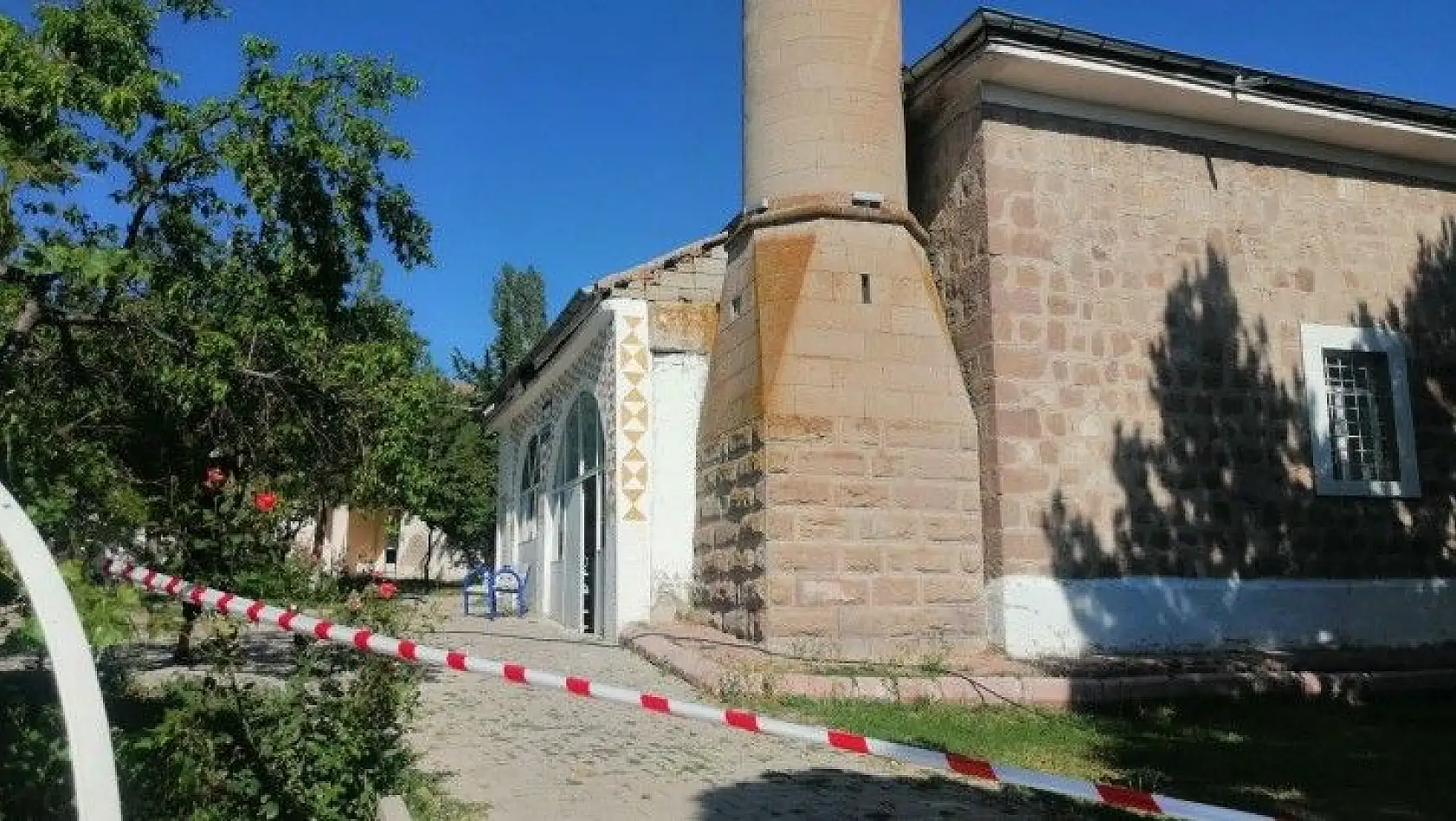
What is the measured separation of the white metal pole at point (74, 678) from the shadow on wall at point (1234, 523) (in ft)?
30.2

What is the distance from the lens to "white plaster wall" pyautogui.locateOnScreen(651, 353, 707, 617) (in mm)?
11758

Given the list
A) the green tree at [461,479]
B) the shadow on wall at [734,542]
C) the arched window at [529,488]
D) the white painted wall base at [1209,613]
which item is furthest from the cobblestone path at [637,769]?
the green tree at [461,479]

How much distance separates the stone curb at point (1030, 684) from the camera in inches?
330

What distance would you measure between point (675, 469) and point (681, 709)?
7.54 metres

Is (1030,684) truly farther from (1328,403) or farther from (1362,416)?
(1362,416)

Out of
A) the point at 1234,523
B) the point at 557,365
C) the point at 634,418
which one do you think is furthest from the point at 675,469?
the point at 1234,523

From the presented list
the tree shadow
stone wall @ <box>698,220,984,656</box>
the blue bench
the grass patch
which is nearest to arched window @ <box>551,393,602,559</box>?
the blue bench

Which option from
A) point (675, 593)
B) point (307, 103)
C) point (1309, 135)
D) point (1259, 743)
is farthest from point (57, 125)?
point (1309, 135)

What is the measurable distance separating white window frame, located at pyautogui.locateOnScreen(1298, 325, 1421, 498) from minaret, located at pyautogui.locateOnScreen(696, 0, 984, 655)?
13.8 feet

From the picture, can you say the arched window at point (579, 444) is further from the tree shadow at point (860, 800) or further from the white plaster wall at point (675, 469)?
the tree shadow at point (860, 800)

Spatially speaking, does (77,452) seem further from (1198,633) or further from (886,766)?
(1198,633)

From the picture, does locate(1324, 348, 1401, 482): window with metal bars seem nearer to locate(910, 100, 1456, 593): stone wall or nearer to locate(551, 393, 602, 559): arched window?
locate(910, 100, 1456, 593): stone wall

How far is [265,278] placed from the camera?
8.79 m

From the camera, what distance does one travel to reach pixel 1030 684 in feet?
28.8
